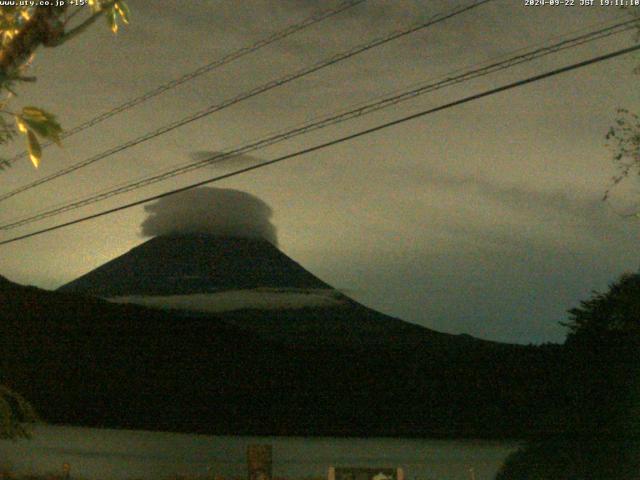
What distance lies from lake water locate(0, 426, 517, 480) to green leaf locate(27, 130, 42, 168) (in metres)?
12.8

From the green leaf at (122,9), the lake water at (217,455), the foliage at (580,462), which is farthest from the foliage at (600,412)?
the green leaf at (122,9)

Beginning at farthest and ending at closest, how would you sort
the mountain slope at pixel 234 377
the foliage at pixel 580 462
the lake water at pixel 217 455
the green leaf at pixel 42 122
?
1. the mountain slope at pixel 234 377
2. the lake water at pixel 217 455
3. the foliage at pixel 580 462
4. the green leaf at pixel 42 122

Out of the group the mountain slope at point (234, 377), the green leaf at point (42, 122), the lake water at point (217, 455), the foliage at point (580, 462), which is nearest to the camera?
the green leaf at point (42, 122)

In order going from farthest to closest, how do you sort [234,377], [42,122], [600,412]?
1. [234,377]
2. [600,412]
3. [42,122]

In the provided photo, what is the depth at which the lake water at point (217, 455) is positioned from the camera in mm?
17344

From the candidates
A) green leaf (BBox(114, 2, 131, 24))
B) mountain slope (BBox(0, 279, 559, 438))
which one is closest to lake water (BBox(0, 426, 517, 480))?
mountain slope (BBox(0, 279, 559, 438))

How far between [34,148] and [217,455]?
613 inches

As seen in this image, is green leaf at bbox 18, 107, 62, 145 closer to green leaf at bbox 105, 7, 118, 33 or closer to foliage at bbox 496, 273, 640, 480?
green leaf at bbox 105, 7, 118, 33

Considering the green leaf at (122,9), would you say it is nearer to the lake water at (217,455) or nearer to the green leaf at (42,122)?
the green leaf at (42,122)

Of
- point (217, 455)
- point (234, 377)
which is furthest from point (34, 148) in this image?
point (234, 377)

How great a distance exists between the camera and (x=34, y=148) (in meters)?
4.84

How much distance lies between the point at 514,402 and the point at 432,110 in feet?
28.3

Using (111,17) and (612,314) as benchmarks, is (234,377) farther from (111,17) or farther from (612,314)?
(111,17)

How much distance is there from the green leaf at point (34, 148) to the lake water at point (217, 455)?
12.8 meters
